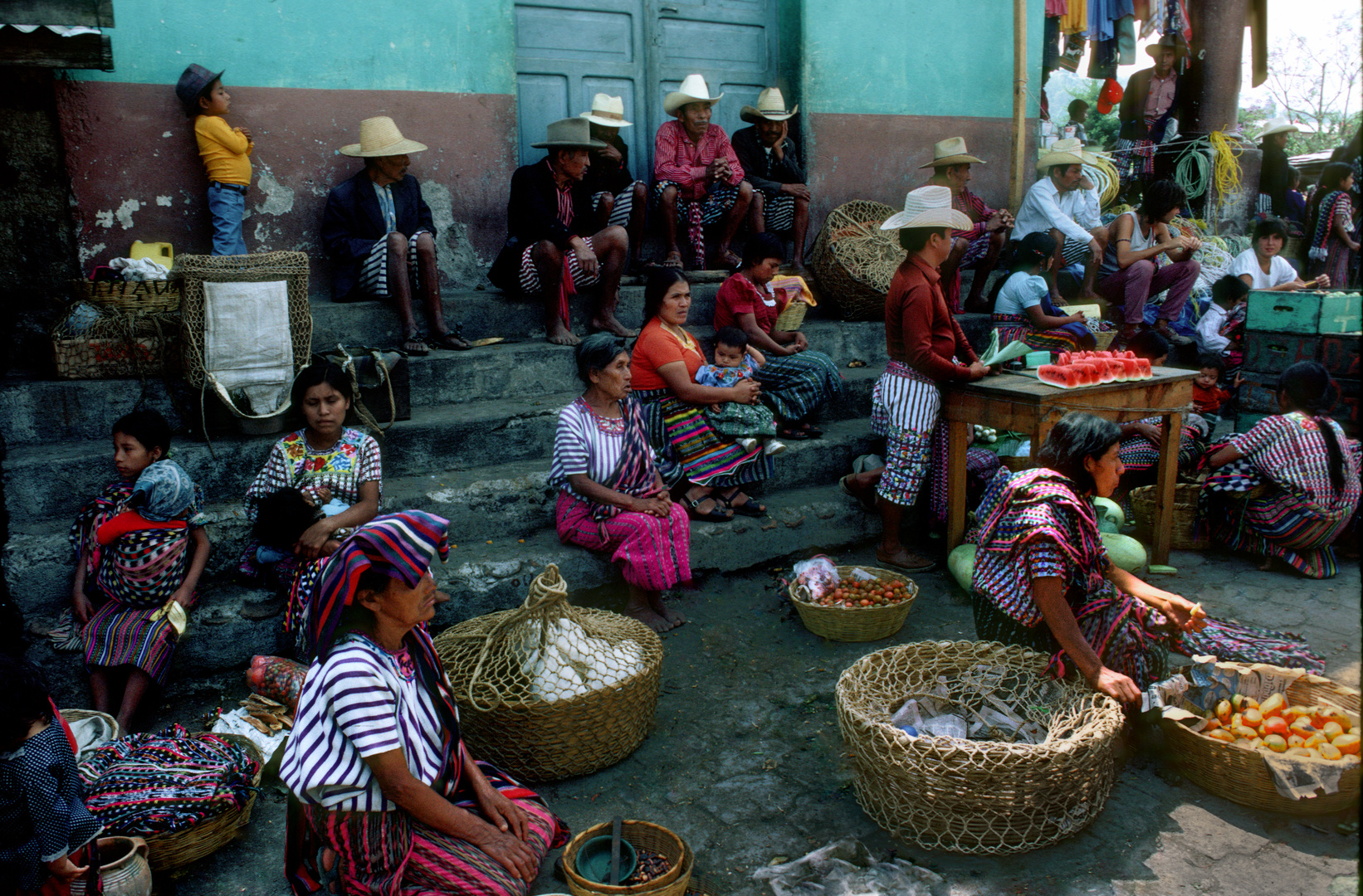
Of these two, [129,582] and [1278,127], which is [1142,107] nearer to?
[1278,127]

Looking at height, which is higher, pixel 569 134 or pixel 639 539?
pixel 569 134

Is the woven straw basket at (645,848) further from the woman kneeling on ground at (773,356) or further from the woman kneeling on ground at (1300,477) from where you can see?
the woman kneeling on ground at (1300,477)

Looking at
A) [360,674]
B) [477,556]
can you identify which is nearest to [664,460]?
[477,556]

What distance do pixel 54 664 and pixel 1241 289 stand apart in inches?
341

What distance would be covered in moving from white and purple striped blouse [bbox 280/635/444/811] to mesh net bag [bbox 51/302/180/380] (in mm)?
3083

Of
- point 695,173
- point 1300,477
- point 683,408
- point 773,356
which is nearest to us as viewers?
point 1300,477

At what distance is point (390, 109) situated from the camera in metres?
6.29

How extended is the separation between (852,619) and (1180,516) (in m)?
2.52

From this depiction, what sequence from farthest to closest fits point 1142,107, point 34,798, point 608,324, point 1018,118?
point 1142,107 → point 1018,118 → point 608,324 → point 34,798

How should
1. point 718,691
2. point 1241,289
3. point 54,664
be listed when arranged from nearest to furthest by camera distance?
→ point 54,664
point 718,691
point 1241,289

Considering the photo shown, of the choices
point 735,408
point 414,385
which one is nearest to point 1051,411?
point 735,408

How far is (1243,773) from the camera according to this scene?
302 centimetres

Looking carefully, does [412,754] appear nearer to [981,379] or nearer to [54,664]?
[54,664]

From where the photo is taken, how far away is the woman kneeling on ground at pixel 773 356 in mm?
5828
